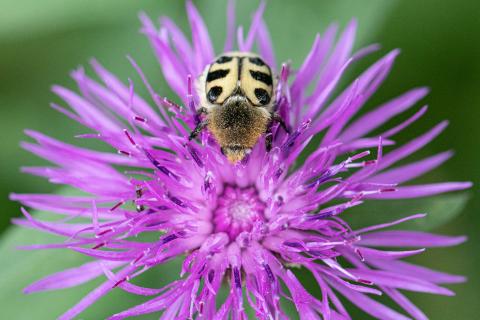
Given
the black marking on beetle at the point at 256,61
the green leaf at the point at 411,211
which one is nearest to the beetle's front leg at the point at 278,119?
the black marking on beetle at the point at 256,61

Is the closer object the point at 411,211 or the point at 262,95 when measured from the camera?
the point at 262,95

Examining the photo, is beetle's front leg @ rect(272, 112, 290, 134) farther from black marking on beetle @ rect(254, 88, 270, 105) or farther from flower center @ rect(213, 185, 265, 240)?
flower center @ rect(213, 185, 265, 240)

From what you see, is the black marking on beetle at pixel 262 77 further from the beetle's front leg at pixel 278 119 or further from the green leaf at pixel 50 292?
the green leaf at pixel 50 292

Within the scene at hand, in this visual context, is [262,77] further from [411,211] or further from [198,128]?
[411,211]

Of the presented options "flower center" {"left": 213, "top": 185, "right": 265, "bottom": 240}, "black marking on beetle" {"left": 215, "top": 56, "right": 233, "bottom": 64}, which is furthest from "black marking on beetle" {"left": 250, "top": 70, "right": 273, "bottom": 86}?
"flower center" {"left": 213, "top": 185, "right": 265, "bottom": 240}

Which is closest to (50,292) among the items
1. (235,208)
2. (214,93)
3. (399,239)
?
(235,208)

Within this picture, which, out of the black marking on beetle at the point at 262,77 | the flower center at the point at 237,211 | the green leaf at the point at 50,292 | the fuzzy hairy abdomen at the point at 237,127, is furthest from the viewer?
the green leaf at the point at 50,292

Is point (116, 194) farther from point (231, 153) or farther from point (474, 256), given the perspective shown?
point (474, 256)
